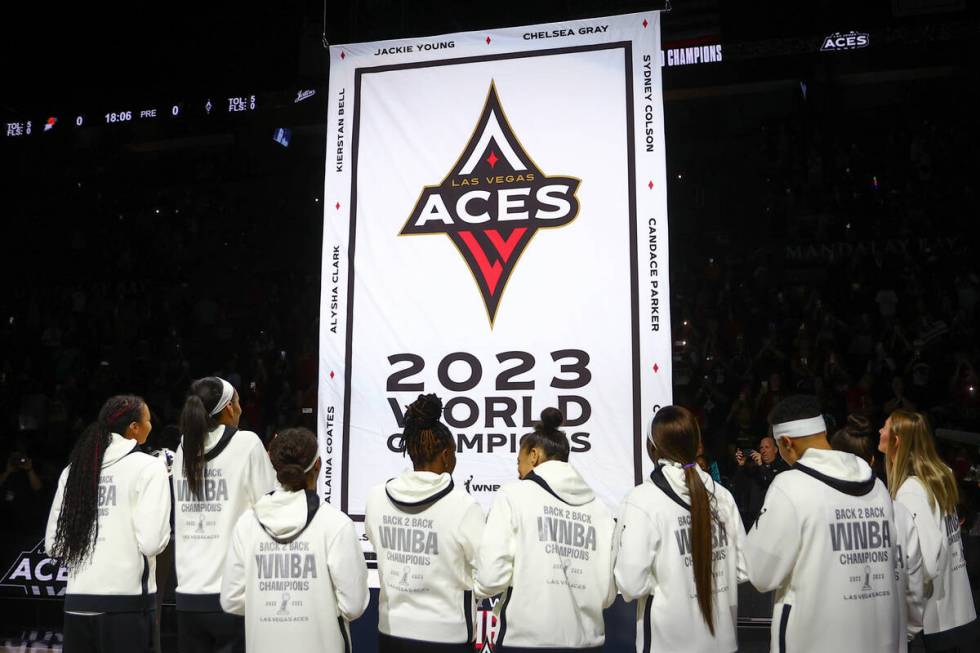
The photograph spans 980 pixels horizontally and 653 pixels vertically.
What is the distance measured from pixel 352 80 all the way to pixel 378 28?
5.12ft

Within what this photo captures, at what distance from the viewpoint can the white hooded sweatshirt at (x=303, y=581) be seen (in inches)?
127

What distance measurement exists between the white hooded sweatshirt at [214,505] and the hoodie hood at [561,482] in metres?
1.15

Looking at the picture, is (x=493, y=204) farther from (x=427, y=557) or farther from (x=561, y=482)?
(x=427, y=557)

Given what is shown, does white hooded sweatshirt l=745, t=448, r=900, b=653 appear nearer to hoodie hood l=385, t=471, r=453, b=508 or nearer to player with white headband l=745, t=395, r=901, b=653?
player with white headband l=745, t=395, r=901, b=653

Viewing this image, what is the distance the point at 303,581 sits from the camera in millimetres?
3238

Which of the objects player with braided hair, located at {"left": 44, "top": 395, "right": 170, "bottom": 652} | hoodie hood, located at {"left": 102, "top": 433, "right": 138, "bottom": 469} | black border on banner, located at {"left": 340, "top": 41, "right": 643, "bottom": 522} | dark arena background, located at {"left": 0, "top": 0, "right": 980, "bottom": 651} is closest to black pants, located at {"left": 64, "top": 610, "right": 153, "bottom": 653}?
player with braided hair, located at {"left": 44, "top": 395, "right": 170, "bottom": 652}

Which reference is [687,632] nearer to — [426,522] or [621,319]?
[426,522]

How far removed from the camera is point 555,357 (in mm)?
4789

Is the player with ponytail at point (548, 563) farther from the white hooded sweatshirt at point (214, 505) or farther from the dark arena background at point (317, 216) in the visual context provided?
the dark arena background at point (317, 216)

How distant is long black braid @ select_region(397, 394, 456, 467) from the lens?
351 centimetres

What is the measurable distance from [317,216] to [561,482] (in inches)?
452

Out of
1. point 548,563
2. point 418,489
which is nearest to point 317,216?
point 418,489

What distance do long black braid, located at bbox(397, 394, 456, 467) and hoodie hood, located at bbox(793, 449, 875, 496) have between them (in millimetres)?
1328

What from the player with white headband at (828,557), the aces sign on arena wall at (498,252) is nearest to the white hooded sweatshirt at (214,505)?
the aces sign on arena wall at (498,252)
